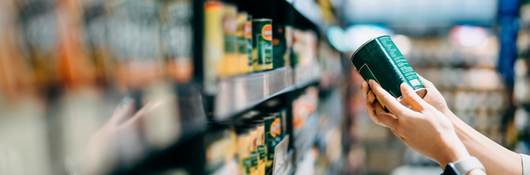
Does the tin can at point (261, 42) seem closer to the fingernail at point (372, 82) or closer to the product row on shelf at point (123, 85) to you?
the product row on shelf at point (123, 85)

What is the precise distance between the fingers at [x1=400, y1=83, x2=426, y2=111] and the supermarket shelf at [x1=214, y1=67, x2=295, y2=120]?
0.35 metres

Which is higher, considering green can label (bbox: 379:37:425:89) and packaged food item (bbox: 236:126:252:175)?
green can label (bbox: 379:37:425:89)

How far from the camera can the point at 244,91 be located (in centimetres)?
113

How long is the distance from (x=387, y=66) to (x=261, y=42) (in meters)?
0.35

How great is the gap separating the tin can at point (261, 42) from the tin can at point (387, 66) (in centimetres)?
25

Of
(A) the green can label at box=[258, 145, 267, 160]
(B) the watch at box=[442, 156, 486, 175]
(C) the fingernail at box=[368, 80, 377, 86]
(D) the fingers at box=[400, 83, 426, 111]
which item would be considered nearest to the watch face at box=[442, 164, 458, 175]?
(B) the watch at box=[442, 156, 486, 175]

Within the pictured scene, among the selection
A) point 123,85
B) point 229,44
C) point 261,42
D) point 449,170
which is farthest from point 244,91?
point 449,170

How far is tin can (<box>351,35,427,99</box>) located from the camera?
136 centimetres

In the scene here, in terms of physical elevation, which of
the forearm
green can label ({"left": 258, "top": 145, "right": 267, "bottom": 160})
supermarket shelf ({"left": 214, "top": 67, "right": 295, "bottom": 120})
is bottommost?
the forearm

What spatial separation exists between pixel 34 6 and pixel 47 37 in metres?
0.04

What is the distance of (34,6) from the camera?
1.80ft

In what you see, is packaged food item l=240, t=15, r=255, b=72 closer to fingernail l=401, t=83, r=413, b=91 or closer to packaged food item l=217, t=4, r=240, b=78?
packaged food item l=217, t=4, r=240, b=78

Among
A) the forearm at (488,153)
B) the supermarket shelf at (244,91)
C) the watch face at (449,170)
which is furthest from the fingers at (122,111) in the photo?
the forearm at (488,153)

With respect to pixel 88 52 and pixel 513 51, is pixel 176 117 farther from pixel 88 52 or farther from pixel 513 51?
pixel 513 51
